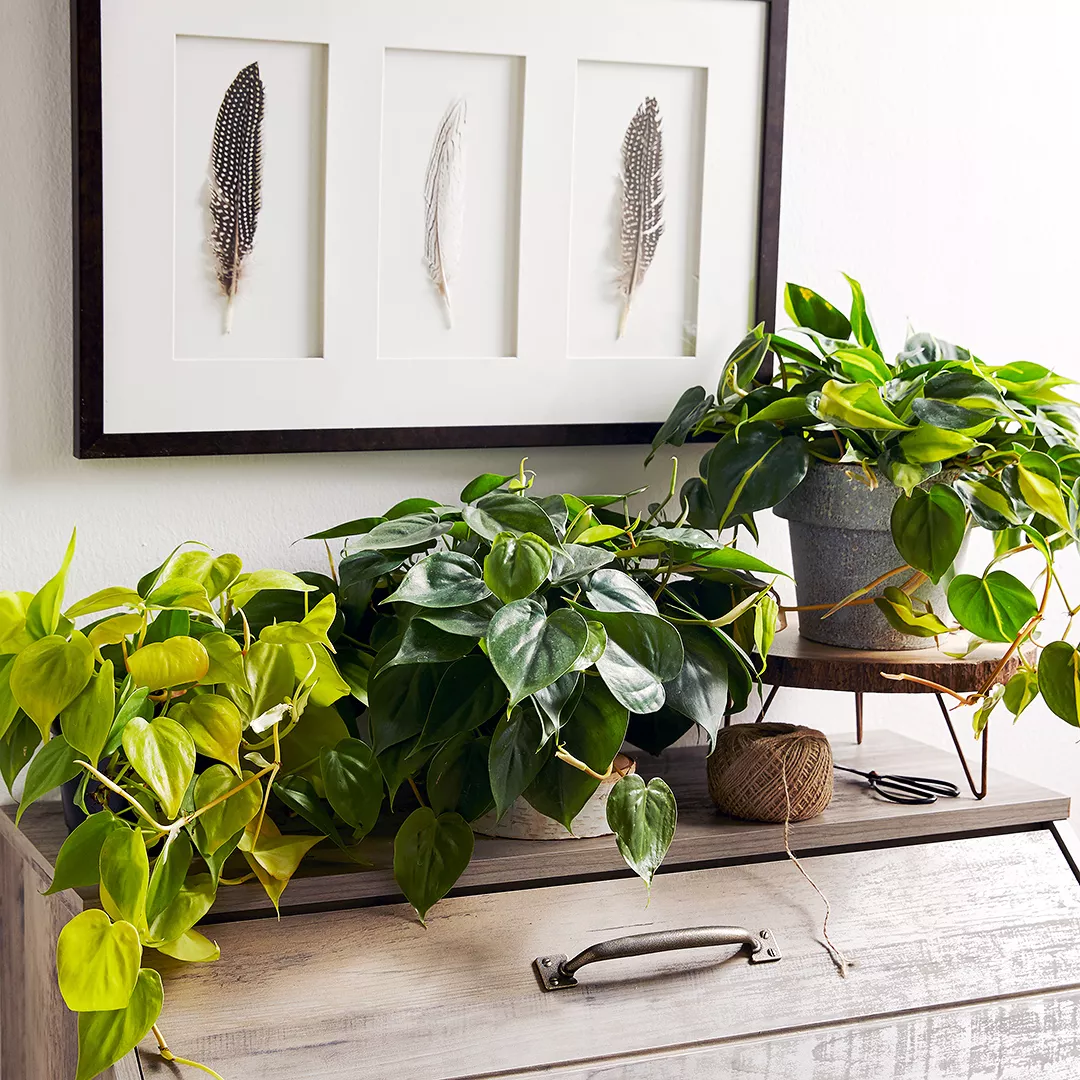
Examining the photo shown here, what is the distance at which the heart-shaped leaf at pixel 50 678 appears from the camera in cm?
81

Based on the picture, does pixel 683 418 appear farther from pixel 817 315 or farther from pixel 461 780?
pixel 461 780

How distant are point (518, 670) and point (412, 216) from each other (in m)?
0.52

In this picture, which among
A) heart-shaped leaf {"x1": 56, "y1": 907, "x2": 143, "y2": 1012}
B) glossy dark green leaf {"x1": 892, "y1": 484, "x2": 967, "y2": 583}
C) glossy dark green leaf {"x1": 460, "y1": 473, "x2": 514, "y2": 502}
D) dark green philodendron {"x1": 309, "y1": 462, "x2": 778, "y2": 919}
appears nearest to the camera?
heart-shaped leaf {"x1": 56, "y1": 907, "x2": 143, "y2": 1012}

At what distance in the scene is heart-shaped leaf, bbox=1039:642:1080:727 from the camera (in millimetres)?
1023

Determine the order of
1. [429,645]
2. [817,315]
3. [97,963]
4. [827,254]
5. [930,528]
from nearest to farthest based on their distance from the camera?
[97,963]
[429,645]
[930,528]
[817,315]
[827,254]

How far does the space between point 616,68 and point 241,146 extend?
38 centimetres

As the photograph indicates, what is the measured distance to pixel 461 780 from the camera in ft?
3.16

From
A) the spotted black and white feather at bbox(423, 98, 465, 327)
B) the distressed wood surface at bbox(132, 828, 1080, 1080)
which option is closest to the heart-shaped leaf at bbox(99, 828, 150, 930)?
the distressed wood surface at bbox(132, 828, 1080, 1080)

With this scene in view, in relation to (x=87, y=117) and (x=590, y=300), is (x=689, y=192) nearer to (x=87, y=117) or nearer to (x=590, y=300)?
(x=590, y=300)

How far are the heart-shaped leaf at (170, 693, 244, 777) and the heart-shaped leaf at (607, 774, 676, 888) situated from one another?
276mm

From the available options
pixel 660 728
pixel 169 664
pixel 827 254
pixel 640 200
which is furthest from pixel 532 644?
pixel 827 254

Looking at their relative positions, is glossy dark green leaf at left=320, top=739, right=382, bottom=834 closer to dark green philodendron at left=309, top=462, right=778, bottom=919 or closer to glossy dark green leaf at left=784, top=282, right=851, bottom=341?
dark green philodendron at left=309, top=462, right=778, bottom=919

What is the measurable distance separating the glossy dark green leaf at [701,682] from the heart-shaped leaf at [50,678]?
0.43 meters

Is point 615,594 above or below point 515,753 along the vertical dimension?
above
